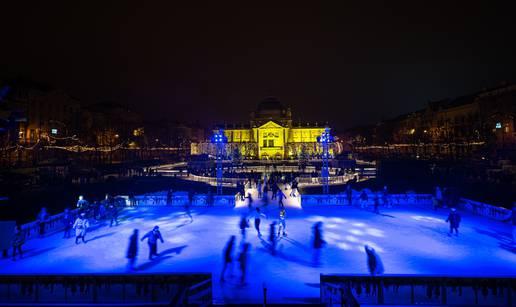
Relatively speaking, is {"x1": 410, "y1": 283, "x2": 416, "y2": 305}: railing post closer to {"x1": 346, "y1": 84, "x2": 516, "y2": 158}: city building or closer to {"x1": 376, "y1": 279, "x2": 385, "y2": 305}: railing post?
{"x1": 376, "y1": 279, "x2": 385, "y2": 305}: railing post

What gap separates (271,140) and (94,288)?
9913 centimetres

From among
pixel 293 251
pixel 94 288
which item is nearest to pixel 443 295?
pixel 293 251

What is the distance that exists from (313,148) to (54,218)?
280 ft

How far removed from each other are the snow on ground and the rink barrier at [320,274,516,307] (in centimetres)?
94

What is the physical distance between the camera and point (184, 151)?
9394 cm

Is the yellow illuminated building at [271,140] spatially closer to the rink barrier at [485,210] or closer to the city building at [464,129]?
the city building at [464,129]

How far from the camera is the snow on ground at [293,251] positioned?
32.2ft

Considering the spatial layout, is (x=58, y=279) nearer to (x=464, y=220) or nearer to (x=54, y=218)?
(x=54, y=218)

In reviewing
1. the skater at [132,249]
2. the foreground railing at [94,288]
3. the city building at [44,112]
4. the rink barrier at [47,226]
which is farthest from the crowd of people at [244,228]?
the city building at [44,112]

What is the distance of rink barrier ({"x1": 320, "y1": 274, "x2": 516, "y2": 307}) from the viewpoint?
7719 mm

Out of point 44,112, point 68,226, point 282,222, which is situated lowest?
point 68,226

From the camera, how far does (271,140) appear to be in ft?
350

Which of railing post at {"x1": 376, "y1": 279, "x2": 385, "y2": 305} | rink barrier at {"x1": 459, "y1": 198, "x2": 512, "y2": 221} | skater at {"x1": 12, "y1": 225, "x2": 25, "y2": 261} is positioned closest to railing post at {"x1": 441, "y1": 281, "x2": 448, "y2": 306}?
railing post at {"x1": 376, "y1": 279, "x2": 385, "y2": 305}

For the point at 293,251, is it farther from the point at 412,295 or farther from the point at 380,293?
the point at 412,295
